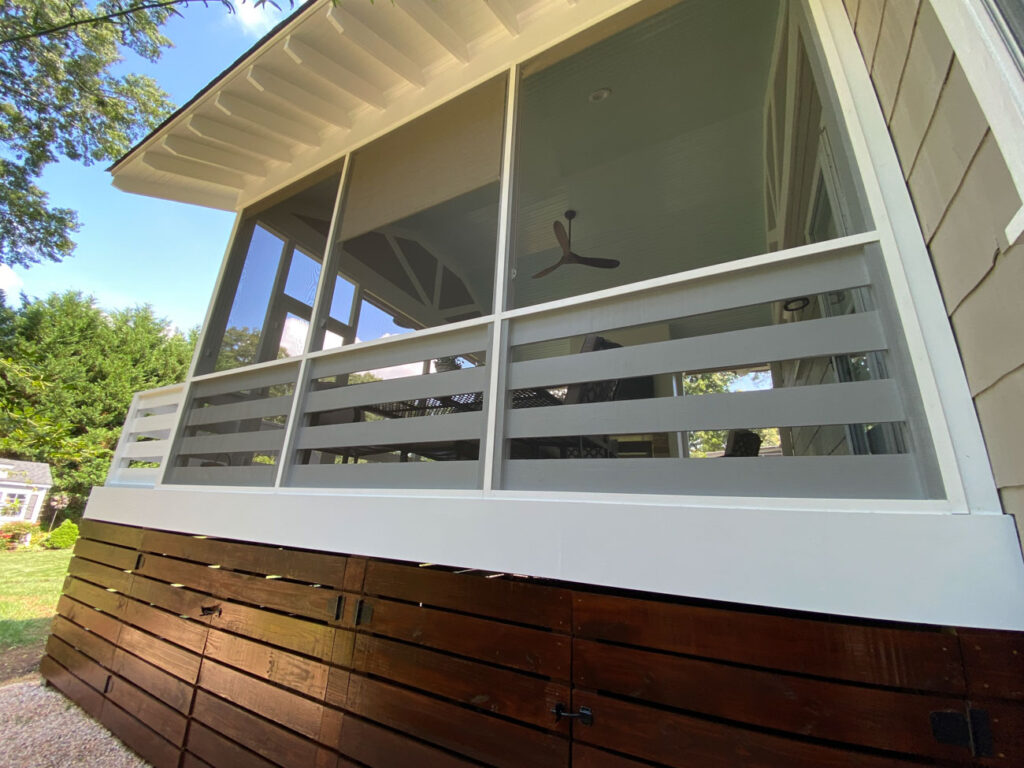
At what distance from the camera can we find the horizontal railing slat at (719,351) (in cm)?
125

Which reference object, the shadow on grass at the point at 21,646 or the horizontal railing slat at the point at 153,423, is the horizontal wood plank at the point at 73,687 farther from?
the horizontal railing slat at the point at 153,423

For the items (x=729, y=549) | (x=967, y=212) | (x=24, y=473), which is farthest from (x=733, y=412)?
(x=24, y=473)

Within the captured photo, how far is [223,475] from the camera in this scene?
8.52 feet

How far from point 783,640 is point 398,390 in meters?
1.66

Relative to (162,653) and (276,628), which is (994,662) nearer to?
(276,628)

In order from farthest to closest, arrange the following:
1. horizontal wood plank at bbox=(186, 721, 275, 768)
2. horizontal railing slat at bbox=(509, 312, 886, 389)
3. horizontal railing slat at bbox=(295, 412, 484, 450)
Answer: horizontal wood plank at bbox=(186, 721, 275, 768) → horizontal railing slat at bbox=(295, 412, 484, 450) → horizontal railing slat at bbox=(509, 312, 886, 389)

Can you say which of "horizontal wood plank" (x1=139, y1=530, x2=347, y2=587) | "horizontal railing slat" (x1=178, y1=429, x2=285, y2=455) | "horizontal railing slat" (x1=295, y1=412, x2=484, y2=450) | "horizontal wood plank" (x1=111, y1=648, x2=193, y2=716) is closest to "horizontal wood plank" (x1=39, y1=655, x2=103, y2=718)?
"horizontal wood plank" (x1=111, y1=648, x2=193, y2=716)

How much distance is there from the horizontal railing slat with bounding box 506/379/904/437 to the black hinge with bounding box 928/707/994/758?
672 millimetres

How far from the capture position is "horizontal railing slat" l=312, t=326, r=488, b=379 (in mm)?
1939

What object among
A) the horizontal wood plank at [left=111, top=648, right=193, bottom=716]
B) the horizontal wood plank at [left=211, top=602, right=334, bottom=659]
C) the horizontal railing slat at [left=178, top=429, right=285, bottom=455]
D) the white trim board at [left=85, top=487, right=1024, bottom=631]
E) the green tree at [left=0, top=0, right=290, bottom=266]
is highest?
the green tree at [left=0, top=0, right=290, bottom=266]

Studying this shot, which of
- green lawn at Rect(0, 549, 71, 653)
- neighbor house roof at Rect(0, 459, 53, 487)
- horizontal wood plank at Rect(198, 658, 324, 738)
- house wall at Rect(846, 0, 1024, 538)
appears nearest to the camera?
house wall at Rect(846, 0, 1024, 538)

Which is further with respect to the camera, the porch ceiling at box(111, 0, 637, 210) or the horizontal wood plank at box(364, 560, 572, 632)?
the porch ceiling at box(111, 0, 637, 210)

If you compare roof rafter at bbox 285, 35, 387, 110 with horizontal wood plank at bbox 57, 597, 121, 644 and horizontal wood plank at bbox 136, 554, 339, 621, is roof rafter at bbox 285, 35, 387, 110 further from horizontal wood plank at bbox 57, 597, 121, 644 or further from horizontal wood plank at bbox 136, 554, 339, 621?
horizontal wood plank at bbox 57, 597, 121, 644

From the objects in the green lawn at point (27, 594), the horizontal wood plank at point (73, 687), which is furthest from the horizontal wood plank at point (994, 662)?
the green lawn at point (27, 594)
